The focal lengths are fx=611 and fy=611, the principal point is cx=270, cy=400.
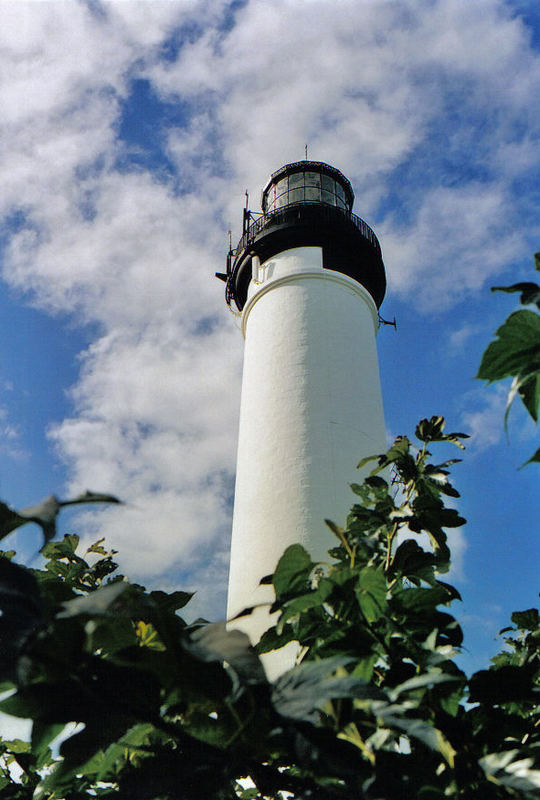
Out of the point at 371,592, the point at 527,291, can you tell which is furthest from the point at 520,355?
the point at 371,592

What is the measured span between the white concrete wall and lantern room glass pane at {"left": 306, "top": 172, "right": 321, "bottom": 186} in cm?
270

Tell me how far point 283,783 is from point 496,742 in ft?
1.39

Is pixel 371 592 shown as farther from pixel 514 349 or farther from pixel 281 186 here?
pixel 281 186

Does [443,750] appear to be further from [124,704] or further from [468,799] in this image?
[124,704]

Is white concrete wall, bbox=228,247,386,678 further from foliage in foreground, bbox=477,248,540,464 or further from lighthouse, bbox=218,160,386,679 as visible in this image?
foliage in foreground, bbox=477,248,540,464

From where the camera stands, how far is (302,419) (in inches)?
268

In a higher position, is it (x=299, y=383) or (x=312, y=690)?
(x=299, y=383)

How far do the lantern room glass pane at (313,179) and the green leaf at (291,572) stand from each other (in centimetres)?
1060

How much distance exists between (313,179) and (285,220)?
2.22m

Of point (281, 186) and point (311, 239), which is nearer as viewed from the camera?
point (311, 239)

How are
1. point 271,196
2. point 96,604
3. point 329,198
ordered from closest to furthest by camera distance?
1. point 96,604
2. point 329,198
3. point 271,196

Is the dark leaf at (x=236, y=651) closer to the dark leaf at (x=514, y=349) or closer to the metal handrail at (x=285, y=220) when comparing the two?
the dark leaf at (x=514, y=349)

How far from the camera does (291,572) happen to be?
3.49ft

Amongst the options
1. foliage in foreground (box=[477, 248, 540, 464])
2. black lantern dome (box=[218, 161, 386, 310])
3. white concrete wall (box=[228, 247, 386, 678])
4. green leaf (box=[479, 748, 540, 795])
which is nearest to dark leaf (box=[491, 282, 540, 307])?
foliage in foreground (box=[477, 248, 540, 464])
